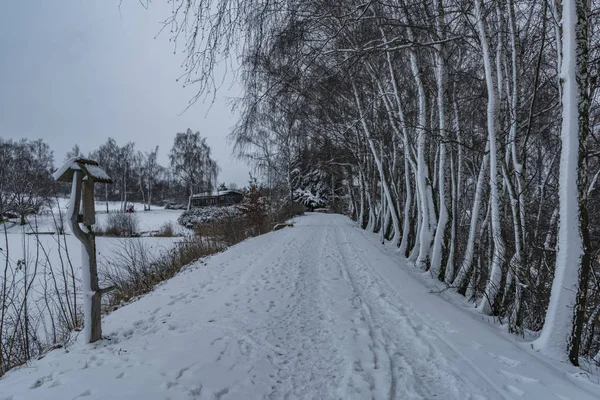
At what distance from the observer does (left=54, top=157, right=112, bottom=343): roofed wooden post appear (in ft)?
9.20

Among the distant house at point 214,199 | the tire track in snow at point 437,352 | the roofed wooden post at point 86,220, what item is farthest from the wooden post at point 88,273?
the distant house at point 214,199

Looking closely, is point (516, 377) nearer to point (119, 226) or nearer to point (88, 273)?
point (88, 273)

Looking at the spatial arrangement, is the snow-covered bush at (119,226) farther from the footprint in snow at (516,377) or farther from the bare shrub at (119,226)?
the footprint in snow at (516,377)

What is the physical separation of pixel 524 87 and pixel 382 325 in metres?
6.48

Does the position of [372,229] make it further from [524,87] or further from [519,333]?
[519,333]

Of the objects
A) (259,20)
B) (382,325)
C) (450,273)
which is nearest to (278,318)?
(382,325)

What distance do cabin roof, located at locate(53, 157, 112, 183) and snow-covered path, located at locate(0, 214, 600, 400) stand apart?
1.75 meters

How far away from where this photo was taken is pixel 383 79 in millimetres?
9875

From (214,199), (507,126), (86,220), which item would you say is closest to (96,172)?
(86,220)

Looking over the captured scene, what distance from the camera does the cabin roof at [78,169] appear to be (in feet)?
9.15

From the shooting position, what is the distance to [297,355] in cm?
270

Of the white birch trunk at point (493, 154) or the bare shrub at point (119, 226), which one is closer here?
the white birch trunk at point (493, 154)

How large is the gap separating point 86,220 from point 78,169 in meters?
0.53

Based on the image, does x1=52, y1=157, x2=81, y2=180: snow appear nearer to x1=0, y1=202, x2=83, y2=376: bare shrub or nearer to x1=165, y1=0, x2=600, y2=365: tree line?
x1=0, y1=202, x2=83, y2=376: bare shrub
